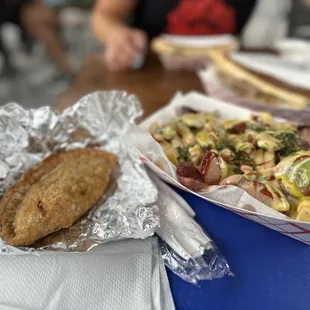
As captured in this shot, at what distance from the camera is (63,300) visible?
554mm

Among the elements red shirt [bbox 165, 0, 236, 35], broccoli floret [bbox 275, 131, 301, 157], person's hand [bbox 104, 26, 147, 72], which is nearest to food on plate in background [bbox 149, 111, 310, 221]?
broccoli floret [bbox 275, 131, 301, 157]

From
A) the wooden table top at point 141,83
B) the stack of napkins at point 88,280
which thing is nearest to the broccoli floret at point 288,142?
the stack of napkins at point 88,280

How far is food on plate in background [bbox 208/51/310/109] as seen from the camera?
106 cm

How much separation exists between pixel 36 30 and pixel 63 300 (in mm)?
2372

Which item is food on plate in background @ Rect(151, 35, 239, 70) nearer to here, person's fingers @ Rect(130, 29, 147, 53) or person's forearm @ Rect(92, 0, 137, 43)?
person's fingers @ Rect(130, 29, 147, 53)

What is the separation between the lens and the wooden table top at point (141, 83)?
1.12 meters

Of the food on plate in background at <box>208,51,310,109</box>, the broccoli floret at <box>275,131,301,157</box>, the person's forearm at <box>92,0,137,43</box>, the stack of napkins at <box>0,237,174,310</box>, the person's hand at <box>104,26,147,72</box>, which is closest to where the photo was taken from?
the stack of napkins at <box>0,237,174,310</box>

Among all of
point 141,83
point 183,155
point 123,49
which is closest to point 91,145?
point 183,155

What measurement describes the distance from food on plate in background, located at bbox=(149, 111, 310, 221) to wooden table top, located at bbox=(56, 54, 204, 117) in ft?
0.91

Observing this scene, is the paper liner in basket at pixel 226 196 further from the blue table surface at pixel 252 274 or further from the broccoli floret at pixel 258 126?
the broccoli floret at pixel 258 126

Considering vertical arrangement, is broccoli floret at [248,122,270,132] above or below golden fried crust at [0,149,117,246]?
above

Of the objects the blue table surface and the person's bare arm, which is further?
the person's bare arm

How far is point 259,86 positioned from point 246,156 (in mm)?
419

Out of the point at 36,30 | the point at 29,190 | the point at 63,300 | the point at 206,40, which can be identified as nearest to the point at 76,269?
the point at 63,300
